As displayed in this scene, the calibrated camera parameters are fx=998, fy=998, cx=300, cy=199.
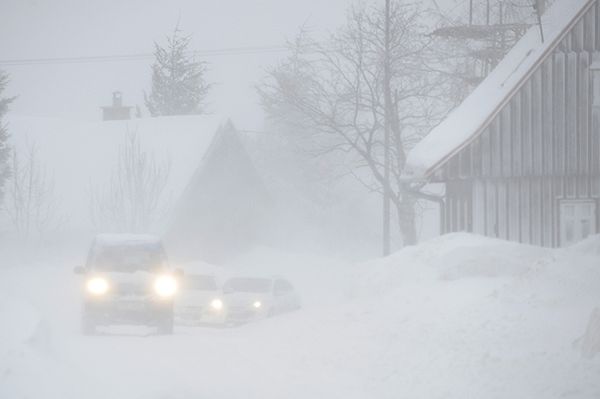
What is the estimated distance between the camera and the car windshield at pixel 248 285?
29.8 meters

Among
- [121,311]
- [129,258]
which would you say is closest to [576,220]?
[129,258]

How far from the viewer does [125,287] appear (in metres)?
20.0

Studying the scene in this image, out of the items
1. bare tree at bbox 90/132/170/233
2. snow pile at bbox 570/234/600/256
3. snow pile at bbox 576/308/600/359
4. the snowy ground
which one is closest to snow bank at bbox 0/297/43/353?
the snowy ground

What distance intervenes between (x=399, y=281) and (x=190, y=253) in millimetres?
27724

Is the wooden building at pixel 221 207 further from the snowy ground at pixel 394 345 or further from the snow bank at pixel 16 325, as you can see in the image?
the snow bank at pixel 16 325

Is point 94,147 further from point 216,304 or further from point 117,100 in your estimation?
point 216,304

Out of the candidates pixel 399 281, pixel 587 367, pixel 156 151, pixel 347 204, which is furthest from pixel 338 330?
pixel 347 204

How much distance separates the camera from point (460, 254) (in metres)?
18.0

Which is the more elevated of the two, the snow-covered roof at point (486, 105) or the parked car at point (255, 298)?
the snow-covered roof at point (486, 105)

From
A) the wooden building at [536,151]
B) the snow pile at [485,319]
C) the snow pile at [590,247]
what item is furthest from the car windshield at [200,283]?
the snow pile at [590,247]

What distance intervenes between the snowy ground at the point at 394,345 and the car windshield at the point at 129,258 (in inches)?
67.8

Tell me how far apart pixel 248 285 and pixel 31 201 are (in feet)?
64.7

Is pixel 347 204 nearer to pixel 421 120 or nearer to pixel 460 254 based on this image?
pixel 421 120

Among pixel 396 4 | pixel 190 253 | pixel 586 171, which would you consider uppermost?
pixel 396 4
